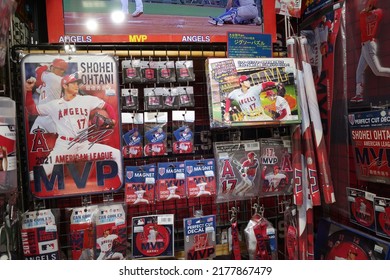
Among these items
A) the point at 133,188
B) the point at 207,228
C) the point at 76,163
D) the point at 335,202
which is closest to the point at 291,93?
the point at 335,202

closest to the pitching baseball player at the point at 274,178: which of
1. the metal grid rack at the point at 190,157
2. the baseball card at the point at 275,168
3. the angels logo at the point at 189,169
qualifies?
the baseball card at the point at 275,168

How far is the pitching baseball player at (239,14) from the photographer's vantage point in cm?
179

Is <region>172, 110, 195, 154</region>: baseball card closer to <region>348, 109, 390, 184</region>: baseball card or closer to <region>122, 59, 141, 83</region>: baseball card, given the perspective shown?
<region>122, 59, 141, 83</region>: baseball card

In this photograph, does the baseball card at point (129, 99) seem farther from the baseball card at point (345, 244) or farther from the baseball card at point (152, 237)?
the baseball card at point (345, 244)

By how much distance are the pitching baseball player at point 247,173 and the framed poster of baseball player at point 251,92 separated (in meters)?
0.23

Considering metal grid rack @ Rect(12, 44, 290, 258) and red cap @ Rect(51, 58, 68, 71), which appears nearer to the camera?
red cap @ Rect(51, 58, 68, 71)

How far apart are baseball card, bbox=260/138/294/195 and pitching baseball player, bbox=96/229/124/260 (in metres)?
0.81

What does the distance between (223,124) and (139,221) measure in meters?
0.64

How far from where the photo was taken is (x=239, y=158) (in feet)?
5.10

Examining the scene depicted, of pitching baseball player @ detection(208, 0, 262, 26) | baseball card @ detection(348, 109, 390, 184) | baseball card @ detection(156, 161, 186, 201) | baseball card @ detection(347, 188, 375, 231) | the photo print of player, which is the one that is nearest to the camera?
baseball card @ detection(348, 109, 390, 184)

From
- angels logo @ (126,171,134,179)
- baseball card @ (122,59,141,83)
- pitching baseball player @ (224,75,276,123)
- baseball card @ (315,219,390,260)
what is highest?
baseball card @ (122,59,141,83)

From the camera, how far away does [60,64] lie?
1384 millimetres

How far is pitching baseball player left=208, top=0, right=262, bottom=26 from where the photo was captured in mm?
1794

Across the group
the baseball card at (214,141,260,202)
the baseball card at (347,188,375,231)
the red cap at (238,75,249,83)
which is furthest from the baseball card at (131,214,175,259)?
the baseball card at (347,188,375,231)
